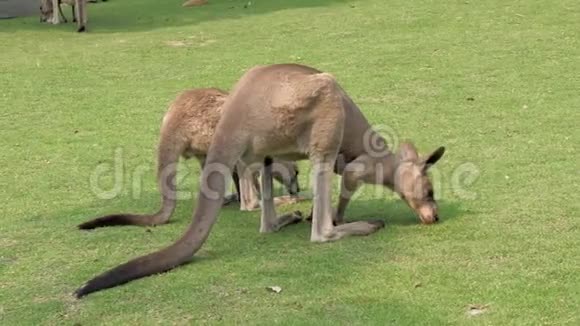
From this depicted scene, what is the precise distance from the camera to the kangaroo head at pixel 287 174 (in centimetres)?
506

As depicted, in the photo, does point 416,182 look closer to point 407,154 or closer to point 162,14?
point 407,154

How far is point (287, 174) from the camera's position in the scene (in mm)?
5125

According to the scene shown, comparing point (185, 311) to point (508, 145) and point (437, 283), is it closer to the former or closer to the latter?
point (437, 283)

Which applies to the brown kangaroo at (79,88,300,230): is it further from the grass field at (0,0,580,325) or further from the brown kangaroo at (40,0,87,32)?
the brown kangaroo at (40,0,87,32)

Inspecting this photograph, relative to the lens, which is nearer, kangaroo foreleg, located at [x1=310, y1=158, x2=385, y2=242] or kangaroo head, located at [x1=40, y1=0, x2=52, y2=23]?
kangaroo foreleg, located at [x1=310, y1=158, x2=385, y2=242]

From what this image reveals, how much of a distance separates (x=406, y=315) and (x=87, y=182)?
8.94ft

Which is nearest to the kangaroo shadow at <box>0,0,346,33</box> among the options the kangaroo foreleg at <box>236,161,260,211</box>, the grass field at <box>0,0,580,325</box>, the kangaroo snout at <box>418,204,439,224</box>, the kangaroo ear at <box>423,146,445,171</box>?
the grass field at <box>0,0,580,325</box>

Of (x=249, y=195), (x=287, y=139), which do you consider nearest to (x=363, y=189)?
(x=249, y=195)

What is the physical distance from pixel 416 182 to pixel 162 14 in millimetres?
9269

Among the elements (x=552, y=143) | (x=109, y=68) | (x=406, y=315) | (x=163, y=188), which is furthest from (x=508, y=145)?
(x=109, y=68)

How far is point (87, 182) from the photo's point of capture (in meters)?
5.61

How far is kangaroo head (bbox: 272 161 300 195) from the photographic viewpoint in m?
5.06

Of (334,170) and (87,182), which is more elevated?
(334,170)

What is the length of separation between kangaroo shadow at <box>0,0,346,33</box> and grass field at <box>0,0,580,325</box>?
0.83 metres
